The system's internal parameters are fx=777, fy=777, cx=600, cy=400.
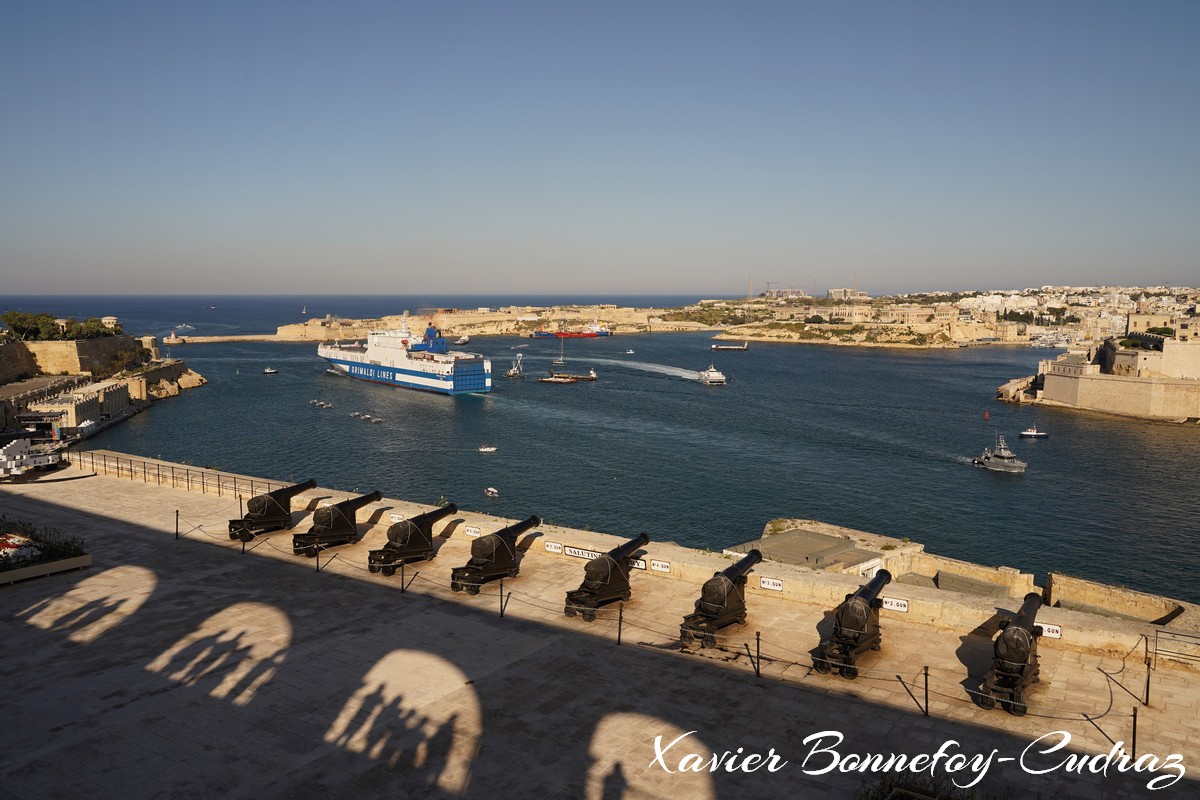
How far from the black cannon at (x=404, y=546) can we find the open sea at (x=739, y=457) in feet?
46.9

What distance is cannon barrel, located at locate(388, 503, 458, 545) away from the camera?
1177cm

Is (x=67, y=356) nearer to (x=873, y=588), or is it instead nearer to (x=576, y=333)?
(x=873, y=588)

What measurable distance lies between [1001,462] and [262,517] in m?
34.8

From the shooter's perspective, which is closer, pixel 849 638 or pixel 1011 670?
pixel 1011 670

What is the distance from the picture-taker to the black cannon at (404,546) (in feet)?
38.6

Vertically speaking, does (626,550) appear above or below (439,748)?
above

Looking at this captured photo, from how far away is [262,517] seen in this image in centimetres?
1348

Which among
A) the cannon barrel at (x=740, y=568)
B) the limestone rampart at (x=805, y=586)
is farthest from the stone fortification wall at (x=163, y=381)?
the cannon barrel at (x=740, y=568)

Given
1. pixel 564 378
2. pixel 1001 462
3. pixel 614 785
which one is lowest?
pixel 1001 462

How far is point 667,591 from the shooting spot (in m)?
11.1

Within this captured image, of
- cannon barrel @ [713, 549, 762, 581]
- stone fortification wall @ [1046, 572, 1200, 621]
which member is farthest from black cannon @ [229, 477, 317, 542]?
stone fortification wall @ [1046, 572, 1200, 621]

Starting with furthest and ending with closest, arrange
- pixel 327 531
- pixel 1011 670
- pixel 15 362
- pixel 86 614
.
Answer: pixel 15 362
pixel 327 531
pixel 86 614
pixel 1011 670

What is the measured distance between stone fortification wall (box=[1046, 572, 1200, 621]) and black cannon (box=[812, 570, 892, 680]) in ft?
28.1

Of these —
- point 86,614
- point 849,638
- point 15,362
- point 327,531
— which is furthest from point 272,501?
point 15,362
